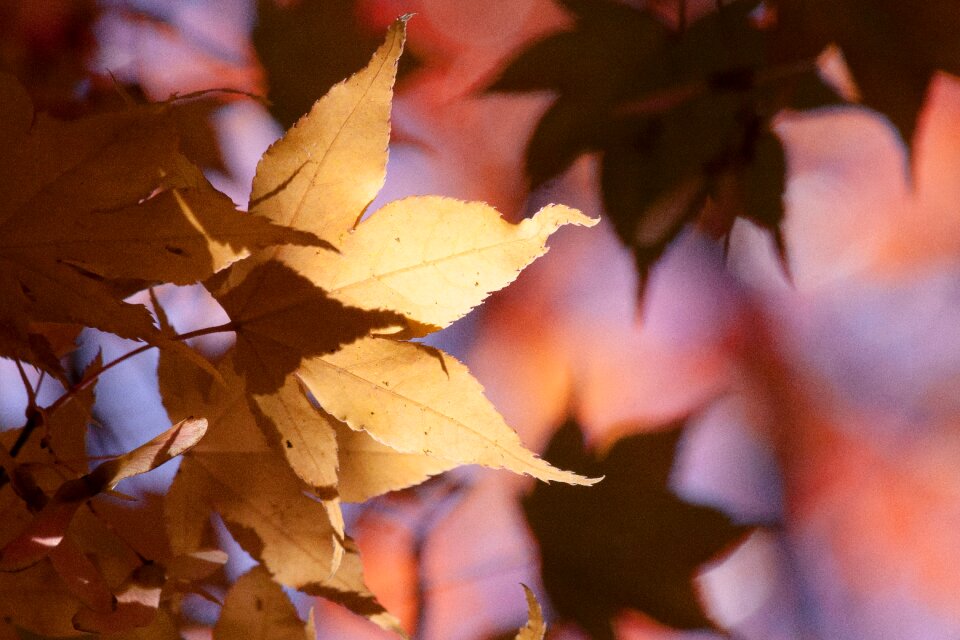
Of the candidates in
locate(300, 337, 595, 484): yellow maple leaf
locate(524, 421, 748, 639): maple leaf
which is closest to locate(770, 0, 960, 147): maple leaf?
locate(524, 421, 748, 639): maple leaf

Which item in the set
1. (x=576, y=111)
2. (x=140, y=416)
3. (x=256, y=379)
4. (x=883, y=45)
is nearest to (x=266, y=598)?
(x=256, y=379)

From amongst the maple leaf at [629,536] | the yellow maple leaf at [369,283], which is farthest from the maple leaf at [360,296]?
the maple leaf at [629,536]

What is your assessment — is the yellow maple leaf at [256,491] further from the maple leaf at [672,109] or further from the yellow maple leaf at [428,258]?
the maple leaf at [672,109]

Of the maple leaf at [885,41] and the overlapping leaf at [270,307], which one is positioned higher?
the overlapping leaf at [270,307]

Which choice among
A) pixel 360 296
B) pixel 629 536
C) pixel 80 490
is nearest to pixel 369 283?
pixel 360 296

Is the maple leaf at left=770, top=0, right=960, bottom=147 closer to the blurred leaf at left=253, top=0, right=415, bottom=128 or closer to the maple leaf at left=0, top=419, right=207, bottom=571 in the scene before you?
the blurred leaf at left=253, top=0, right=415, bottom=128

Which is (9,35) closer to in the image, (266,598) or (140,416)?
(140,416)

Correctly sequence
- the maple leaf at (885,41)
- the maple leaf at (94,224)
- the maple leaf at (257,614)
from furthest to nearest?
the maple leaf at (885,41) → the maple leaf at (257,614) → the maple leaf at (94,224)
